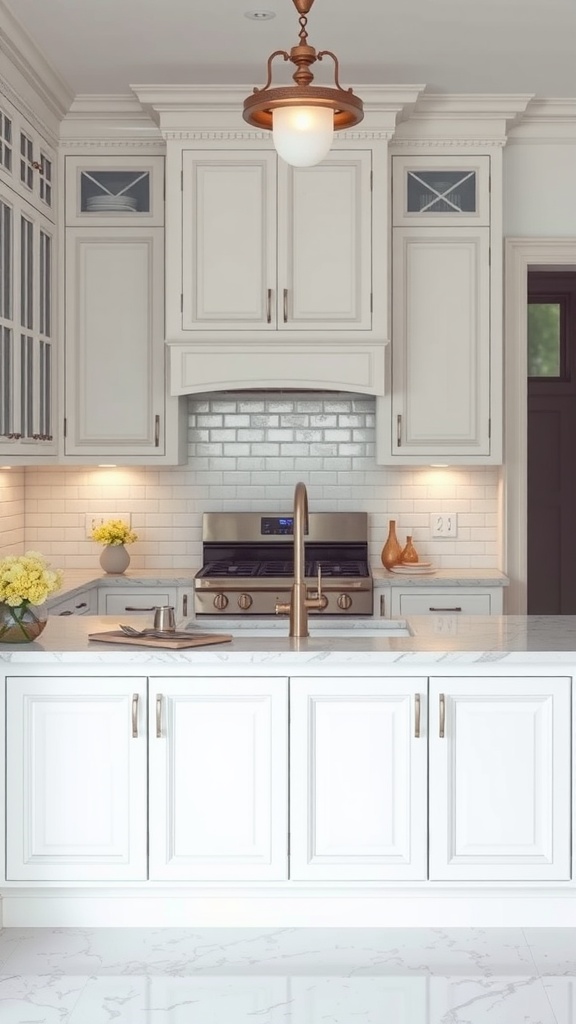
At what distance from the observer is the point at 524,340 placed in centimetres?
560

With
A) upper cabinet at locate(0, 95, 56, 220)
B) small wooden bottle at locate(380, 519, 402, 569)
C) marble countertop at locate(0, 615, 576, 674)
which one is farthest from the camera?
small wooden bottle at locate(380, 519, 402, 569)

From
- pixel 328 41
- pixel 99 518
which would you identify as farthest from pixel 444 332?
pixel 99 518

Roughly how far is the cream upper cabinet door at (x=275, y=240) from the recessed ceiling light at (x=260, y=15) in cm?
89

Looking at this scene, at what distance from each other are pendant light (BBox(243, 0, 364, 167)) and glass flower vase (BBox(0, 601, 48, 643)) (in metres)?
1.45

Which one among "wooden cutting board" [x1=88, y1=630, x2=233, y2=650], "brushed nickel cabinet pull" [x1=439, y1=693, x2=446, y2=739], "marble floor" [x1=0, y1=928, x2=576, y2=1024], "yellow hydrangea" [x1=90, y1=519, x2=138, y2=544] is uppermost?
"yellow hydrangea" [x1=90, y1=519, x2=138, y2=544]

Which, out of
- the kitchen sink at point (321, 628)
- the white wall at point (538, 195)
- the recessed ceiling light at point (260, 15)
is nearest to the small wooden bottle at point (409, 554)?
the white wall at point (538, 195)

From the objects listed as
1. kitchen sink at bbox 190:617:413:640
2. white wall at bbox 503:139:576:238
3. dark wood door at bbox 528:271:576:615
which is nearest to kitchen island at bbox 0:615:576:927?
kitchen sink at bbox 190:617:413:640

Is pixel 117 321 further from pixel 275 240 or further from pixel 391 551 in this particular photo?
pixel 391 551

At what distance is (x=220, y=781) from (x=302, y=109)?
5.98ft

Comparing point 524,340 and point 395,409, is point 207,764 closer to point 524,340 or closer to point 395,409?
point 395,409

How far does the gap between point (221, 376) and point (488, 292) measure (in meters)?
1.25

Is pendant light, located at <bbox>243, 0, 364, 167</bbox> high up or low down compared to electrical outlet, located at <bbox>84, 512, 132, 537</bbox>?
up

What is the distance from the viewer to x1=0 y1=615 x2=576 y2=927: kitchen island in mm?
3445

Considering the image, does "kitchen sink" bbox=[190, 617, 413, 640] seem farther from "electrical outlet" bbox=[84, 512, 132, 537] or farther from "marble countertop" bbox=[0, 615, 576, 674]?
"electrical outlet" bbox=[84, 512, 132, 537]
